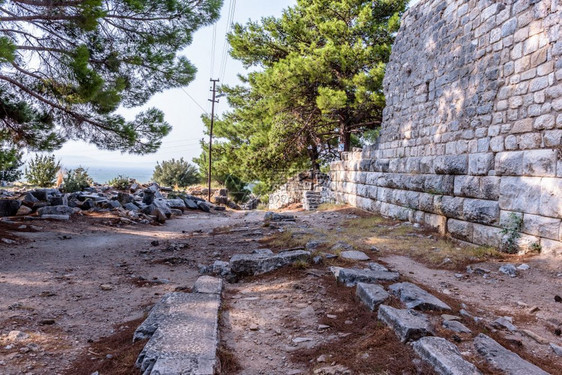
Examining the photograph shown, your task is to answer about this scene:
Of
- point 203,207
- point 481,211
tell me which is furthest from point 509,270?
point 203,207

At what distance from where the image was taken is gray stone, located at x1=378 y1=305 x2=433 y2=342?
236 cm

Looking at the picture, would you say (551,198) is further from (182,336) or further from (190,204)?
(190,204)

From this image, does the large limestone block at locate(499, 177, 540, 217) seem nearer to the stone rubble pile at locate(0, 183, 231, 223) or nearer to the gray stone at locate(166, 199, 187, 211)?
the stone rubble pile at locate(0, 183, 231, 223)

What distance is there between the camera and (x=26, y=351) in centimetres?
261

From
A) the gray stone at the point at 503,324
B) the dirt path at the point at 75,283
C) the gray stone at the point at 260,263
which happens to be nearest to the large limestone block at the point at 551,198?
the gray stone at the point at 503,324

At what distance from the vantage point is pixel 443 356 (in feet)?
6.66

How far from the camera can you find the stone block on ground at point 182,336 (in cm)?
211

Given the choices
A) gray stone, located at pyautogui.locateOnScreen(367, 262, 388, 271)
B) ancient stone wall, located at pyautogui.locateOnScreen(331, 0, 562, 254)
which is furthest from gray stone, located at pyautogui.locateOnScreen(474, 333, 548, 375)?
ancient stone wall, located at pyautogui.locateOnScreen(331, 0, 562, 254)

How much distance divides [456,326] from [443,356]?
Answer: 63cm

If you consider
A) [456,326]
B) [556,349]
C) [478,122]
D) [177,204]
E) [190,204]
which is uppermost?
[478,122]

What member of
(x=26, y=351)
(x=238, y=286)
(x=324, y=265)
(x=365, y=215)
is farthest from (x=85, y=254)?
(x=365, y=215)

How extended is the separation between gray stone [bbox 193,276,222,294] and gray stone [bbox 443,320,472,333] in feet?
6.93

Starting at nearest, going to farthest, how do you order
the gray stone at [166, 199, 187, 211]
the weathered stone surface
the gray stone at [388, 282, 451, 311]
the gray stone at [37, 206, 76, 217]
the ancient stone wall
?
1. the gray stone at [388, 282, 451, 311]
2. the ancient stone wall
3. the weathered stone surface
4. the gray stone at [37, 206, 76, 217]
5. the gray stone at [166, 199, 187, 211]

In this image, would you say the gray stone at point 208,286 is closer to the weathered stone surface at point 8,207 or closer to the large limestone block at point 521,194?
the large limestone block at point 521,194
